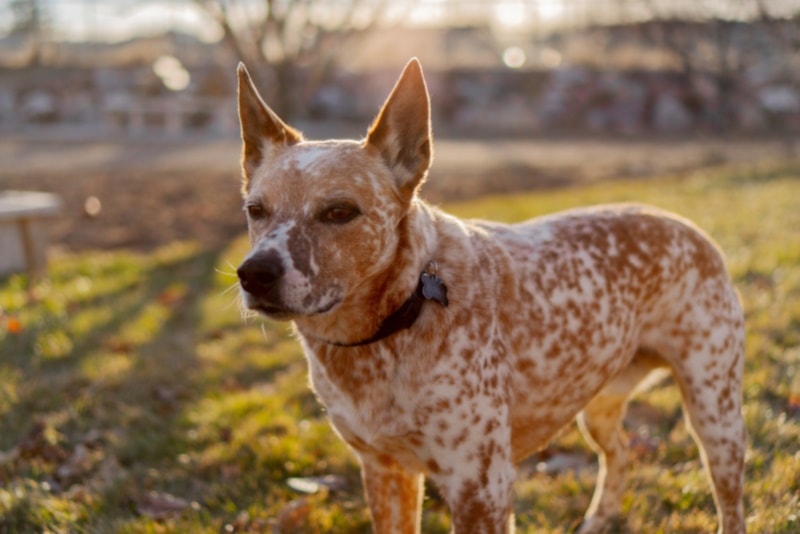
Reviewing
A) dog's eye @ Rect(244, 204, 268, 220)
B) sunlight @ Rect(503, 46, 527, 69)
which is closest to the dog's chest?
dog's eye @ Rect(244, 204, 268, 220)

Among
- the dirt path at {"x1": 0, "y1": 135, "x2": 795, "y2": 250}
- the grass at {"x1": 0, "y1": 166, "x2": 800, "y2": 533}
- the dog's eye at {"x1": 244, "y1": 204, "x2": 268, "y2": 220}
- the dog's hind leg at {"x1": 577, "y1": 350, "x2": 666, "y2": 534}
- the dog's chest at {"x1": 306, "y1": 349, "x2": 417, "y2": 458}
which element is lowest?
the dirt path at {"x1": 0, "y1": 135, "x2": 795, "y2": 250}

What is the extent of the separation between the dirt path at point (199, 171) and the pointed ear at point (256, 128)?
637cm

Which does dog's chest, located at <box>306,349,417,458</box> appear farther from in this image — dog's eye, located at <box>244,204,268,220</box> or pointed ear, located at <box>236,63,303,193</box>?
pointed ear, located at <box>236,63,303,193</box>

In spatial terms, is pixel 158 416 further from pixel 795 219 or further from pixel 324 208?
pixel 795 219

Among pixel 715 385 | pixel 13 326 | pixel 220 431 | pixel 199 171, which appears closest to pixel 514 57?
pixel 199 171

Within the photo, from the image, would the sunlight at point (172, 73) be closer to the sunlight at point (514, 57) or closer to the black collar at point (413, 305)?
the sunlight at point (514, 57)

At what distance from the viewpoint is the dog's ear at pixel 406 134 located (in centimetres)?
282

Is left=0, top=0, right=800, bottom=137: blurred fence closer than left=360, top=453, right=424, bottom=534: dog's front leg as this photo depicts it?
No

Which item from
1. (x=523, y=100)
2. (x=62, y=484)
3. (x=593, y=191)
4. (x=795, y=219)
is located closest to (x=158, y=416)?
(x=62, y=484)

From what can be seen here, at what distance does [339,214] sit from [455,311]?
52 centimetres

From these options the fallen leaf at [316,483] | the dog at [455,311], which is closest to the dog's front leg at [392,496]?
the dog at [455,311]

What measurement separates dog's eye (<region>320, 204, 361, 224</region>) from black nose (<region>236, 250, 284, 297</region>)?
0.25 meters

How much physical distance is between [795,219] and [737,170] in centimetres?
534

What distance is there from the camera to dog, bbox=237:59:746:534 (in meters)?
2.67
